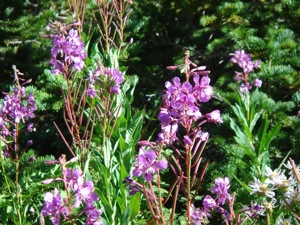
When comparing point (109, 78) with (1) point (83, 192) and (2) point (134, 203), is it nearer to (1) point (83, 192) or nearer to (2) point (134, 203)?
(2) point (134, 203)

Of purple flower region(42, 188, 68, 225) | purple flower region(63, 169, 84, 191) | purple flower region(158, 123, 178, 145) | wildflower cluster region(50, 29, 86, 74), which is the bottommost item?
purple flower region(42, 188, 68, 225)

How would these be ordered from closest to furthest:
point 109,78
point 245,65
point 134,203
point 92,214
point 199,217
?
point 92,214, point 199,217, point 134,203, point 109,78, point 245,65

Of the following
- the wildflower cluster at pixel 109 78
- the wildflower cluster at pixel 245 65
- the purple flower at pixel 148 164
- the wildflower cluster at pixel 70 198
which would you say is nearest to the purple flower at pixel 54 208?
the wildflower cluster at pixel 70 198

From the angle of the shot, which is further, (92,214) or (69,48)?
(69,48)

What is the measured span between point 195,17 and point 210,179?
1.83 m

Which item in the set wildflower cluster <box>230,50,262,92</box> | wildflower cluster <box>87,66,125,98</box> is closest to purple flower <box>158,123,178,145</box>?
wildflower cluster <box>87,66,125,98</box>

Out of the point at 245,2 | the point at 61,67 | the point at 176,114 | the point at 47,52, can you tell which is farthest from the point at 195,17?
the point at 176,114

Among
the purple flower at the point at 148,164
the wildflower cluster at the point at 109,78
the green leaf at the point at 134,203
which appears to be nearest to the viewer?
the purple flower at the point at 148,164

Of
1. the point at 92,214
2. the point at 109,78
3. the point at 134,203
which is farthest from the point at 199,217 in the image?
the point at 109,78

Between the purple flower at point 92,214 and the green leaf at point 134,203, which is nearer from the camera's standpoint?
the purple flower at point 92,214

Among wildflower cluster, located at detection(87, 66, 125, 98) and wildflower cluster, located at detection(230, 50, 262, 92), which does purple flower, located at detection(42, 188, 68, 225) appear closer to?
wildflower cluster, located at detection(87, 66, 125, 98)

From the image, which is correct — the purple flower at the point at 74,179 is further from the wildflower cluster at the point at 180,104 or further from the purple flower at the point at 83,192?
the wildflower cluster at the point at 180,104

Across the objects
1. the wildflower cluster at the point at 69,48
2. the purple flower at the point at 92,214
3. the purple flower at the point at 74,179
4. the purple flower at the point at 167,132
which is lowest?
the purple flower at the point at 92,214

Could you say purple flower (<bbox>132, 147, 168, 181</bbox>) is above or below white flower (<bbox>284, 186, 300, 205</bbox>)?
above
